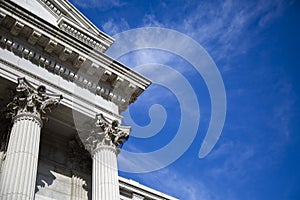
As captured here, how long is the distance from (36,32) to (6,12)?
152 cm

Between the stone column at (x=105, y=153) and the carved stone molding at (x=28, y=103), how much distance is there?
9.00 feet

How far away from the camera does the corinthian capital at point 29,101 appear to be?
1584 cm

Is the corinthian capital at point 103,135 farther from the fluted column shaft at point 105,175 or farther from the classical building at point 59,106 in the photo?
the fluted column shaft at point 105,175

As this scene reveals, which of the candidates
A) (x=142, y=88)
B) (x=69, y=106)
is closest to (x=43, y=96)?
(x=69, y=106)

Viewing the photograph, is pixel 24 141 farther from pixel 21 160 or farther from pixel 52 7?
pixel 52 7

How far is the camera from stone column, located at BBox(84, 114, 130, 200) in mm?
16438

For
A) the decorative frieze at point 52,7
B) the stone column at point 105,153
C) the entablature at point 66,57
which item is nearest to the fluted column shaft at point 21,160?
the stone column at point 105,153

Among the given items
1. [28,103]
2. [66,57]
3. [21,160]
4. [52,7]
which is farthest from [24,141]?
[52,7]

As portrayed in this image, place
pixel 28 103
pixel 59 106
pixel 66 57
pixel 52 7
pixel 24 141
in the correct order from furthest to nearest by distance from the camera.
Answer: pixel 52 7 → pixel 66 57 → pixel 59 106 → pixel 28 103 → pixel 24 141

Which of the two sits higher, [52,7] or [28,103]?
[52,7]

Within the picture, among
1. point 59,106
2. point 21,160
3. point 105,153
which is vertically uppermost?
point 59,106

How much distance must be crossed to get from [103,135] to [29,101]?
3857 millimetres

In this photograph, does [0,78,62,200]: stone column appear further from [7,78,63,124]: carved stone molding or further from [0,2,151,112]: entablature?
[0,2,151,112]: entablature

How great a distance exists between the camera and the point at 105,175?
663 inches
